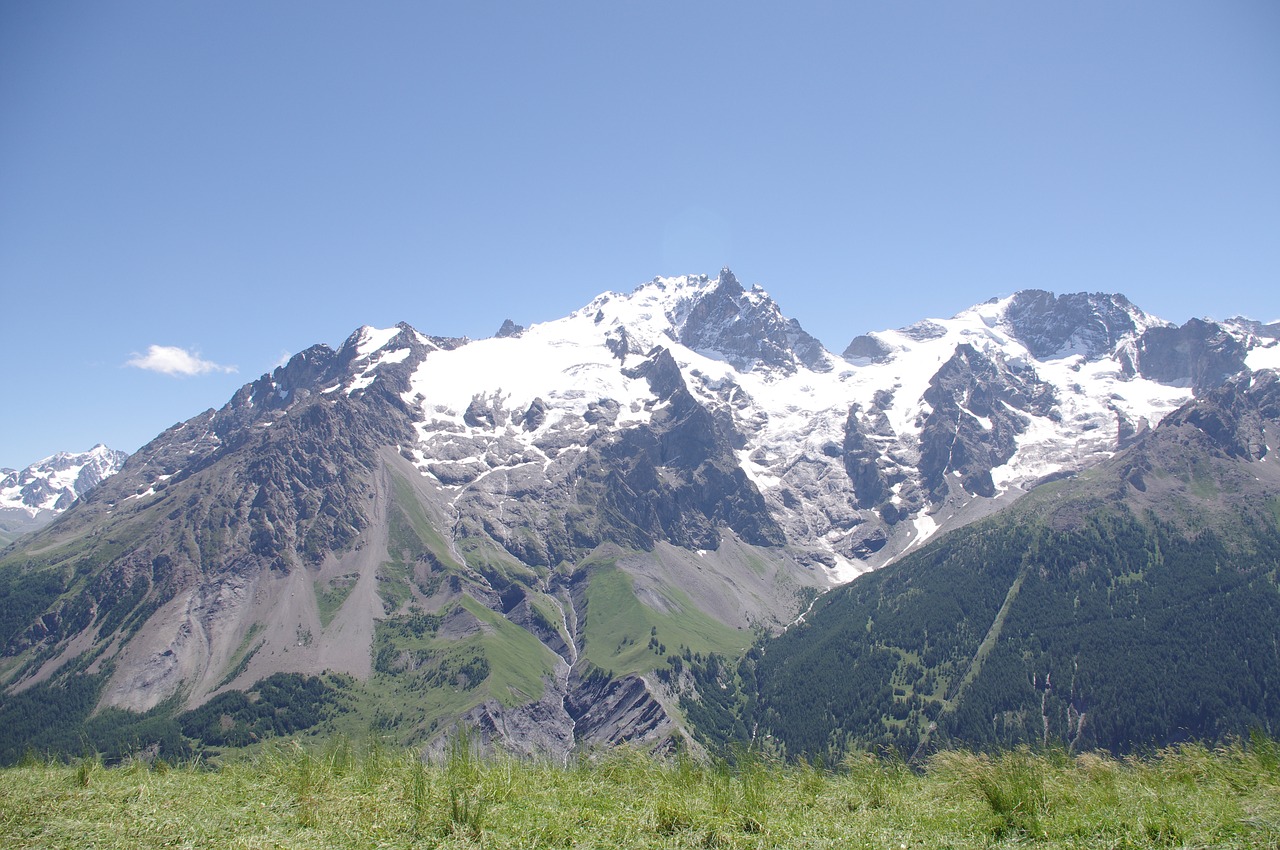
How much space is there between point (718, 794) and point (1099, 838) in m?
5.85

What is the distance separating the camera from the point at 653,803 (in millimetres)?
12414

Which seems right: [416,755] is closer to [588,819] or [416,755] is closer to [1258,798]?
[588,819]

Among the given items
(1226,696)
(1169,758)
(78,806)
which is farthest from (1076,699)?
(78,806)

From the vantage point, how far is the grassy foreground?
35.7 ft

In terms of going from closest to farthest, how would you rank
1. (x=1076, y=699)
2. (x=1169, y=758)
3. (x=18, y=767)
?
1. (x=1169, y=758)
2. (x=18, y=767)
3. (x=1076, y=699)

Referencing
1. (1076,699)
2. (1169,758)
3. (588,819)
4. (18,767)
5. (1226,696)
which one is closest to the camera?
(588,819)

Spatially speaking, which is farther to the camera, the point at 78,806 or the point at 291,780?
the point at 291,780

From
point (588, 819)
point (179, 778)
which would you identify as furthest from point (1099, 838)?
point (179, 778)

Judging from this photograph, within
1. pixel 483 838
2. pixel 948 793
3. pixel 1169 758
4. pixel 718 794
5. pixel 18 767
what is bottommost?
pixel 1169 758

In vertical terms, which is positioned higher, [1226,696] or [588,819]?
[588,819]

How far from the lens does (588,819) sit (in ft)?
39.5

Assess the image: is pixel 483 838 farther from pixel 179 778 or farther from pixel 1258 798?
pixel 1258 798

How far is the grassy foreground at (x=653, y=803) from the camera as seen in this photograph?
10891 mm

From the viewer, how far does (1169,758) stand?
600 inches
